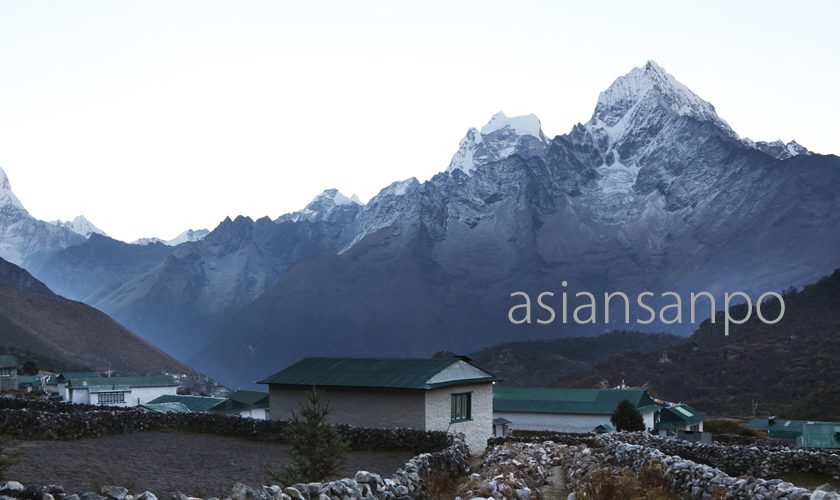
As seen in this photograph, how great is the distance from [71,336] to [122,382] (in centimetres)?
9835

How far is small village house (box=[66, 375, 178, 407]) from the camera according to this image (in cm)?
8156

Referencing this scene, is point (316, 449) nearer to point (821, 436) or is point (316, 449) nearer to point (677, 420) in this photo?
point (821, 436)

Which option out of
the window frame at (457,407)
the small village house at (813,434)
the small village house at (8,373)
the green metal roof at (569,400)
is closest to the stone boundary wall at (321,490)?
the window frame at (457,407)

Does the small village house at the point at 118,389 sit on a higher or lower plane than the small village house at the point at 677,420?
higher

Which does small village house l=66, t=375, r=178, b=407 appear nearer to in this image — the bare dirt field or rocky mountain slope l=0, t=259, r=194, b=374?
the bare dirt field

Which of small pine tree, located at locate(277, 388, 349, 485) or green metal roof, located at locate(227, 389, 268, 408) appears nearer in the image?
small pine tree, located at locate(277, 388, 349, 485)

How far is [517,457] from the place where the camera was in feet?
87.6

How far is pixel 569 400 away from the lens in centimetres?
6325

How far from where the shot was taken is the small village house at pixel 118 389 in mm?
81562

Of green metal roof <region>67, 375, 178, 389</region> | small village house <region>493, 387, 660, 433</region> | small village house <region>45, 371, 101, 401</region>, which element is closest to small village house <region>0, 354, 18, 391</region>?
small village house <region>45, 371, 101, 401</region>

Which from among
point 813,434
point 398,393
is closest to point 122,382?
point 398,393

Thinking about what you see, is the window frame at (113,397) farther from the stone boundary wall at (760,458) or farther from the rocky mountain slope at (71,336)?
the stone boundary wall at (760,458)

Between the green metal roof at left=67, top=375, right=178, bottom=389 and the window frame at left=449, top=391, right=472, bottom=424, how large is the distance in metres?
58.5

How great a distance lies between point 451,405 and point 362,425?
3.74 metres
